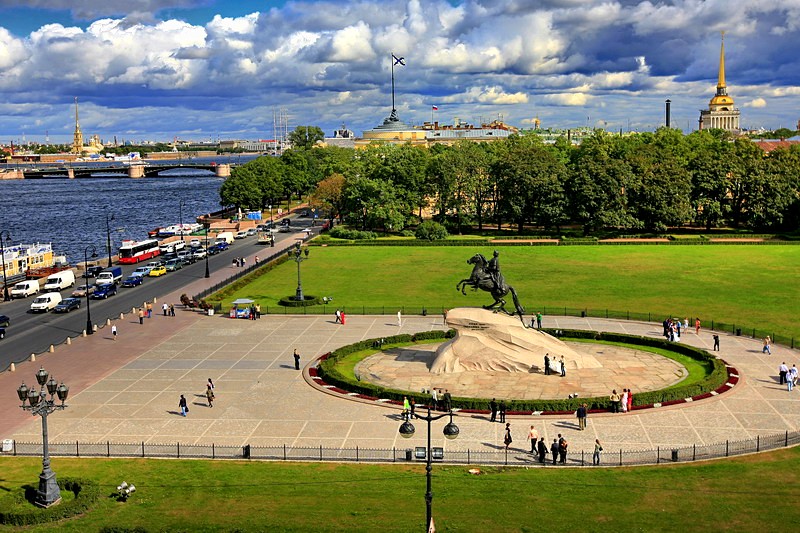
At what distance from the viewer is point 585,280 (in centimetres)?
7900

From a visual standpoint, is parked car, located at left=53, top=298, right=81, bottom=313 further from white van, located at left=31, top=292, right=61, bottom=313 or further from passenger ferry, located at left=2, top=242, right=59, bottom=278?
passenger ferry, located at left=2, top=242, right=59, bottom=278

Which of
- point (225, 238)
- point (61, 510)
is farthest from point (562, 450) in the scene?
point (225, 238)

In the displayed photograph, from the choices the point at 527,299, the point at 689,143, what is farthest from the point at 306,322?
the point at 689,143

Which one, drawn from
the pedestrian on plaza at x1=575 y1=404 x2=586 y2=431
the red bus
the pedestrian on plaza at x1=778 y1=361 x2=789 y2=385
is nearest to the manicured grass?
the pedestrian on plaza at x1=575 y1=404 x2=586 y2=431

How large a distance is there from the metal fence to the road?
17901 millimetres

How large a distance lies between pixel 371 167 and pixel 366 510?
102 m

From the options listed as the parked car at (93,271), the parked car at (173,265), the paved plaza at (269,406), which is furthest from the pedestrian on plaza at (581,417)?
the parked car at (173,265)

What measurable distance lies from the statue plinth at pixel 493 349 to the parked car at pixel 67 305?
118 feet

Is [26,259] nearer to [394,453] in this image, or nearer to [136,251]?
[136,251]

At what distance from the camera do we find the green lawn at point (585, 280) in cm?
6644

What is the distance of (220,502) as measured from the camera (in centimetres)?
2972

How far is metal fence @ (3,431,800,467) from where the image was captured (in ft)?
110

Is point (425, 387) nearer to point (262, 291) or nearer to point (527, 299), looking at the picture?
point (527, 299)

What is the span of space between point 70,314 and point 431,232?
2204 inches
